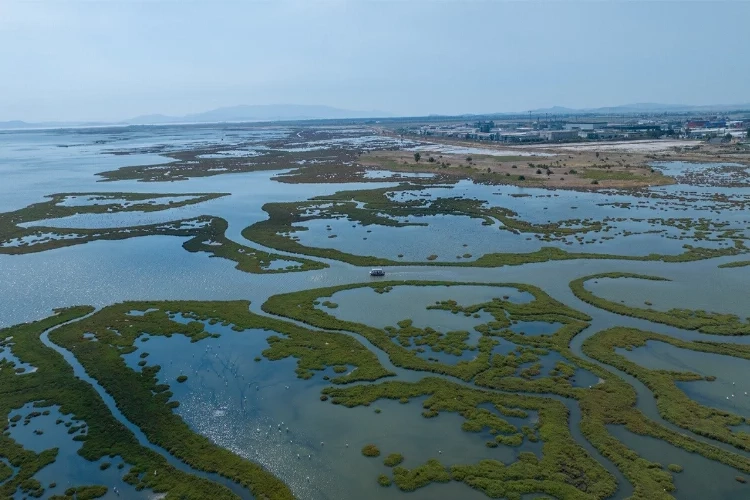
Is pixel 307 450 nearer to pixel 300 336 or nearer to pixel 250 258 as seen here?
pixel 300 336

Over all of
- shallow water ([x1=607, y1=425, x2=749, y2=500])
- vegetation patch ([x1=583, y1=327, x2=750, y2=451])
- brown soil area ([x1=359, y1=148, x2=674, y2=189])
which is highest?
brown soil area ([x1=359, y1=148, x2=674, y2=189])

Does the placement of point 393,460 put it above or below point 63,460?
above

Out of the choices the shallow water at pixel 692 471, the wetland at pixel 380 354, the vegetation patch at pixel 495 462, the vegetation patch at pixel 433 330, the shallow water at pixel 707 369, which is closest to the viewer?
the shallow water at pixel 692 471

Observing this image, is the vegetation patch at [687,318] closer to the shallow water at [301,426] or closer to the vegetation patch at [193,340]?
the shallow water at [301,426]

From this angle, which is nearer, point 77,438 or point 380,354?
point 77,438

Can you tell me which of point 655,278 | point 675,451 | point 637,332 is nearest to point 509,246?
point 655,278

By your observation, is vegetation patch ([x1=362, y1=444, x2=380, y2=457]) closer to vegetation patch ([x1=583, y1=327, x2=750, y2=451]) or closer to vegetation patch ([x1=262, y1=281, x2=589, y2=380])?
vegetation patch ([x1=262, y1=281, x2=589, y2=380])

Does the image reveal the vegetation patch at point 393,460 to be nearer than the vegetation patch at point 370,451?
Yes

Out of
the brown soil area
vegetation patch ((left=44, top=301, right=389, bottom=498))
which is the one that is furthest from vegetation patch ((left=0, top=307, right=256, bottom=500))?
the brown soil area

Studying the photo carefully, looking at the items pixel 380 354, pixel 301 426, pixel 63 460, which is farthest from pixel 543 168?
pixel 63 460

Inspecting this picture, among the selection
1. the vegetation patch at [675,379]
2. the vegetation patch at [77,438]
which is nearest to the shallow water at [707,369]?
the vegetation patch at [675,379]

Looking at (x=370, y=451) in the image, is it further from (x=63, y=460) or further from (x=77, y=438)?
(x=77, y=438)
